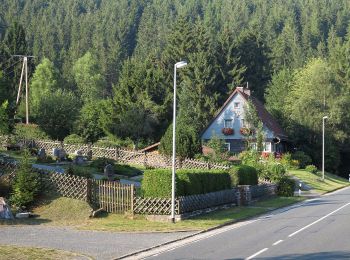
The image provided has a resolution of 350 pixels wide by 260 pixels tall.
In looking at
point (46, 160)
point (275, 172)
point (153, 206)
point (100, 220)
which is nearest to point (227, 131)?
point (275, 172)

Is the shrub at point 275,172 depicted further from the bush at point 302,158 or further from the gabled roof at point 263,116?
the gabled roof at point 263,116

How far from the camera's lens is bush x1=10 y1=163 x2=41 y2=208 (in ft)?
88.1

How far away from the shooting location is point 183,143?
5412 cm

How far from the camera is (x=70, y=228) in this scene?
23.2 metres

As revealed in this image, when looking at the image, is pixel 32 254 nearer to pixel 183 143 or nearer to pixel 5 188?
pixel 5 188

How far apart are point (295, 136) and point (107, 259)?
2560 inches

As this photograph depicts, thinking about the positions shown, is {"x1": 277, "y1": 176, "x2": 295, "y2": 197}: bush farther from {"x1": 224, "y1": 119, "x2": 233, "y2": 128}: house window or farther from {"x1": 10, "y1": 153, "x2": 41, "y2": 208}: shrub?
{"x1": 224, "y1": 119, "x2": 233, "y2": 128}: house window

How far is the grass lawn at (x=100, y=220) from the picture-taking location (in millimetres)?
23828

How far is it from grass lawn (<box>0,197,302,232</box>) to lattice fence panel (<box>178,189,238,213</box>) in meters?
0.66

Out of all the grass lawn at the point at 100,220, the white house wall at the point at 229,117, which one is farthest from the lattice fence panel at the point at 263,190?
the white house wall at the point at 229,117

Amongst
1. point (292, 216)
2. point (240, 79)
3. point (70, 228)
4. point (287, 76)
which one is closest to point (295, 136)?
point (240, 79)

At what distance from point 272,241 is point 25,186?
12.9m

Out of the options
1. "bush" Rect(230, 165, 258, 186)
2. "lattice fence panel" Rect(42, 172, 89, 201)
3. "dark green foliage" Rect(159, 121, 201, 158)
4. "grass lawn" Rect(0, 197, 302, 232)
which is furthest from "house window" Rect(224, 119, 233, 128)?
"lattice fence panel" Rect(42, 172, 89, 201)

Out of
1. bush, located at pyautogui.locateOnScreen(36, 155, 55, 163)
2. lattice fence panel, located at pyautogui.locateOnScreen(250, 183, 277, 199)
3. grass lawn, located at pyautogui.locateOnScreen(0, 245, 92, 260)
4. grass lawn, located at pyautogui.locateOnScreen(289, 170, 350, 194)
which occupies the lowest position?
grass lawn, located at pyautogui.locateOnScreen(289, 170, 350, 194)
